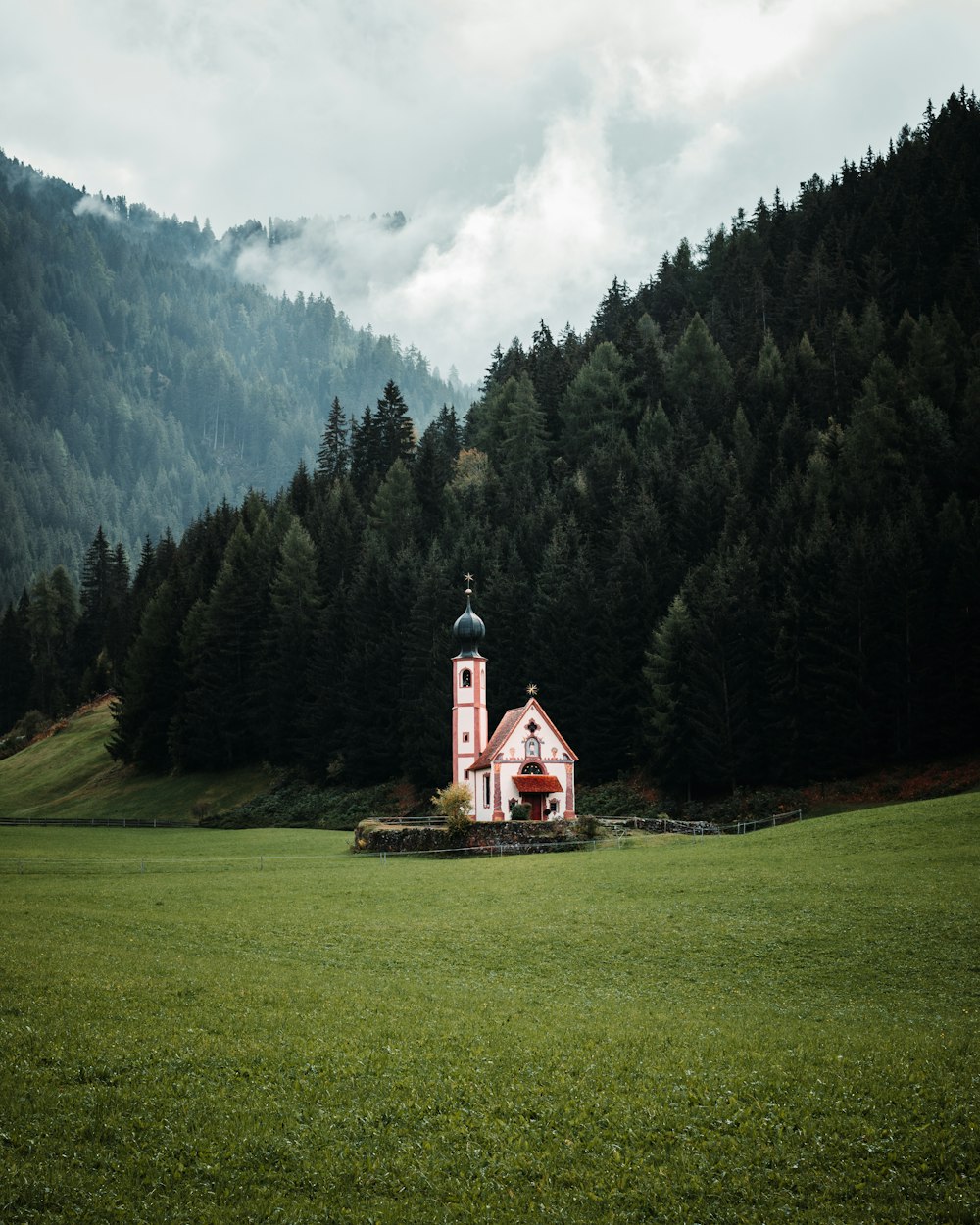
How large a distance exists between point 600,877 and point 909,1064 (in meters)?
21.7

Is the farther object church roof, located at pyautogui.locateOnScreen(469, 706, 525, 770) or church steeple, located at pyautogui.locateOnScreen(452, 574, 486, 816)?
church steeple, located at pyautogui.locateOnScreen(452, 574, 486, 816)

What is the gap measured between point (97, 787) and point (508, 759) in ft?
166

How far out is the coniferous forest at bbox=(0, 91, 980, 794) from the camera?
5862 cm

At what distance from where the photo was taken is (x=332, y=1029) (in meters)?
16.0

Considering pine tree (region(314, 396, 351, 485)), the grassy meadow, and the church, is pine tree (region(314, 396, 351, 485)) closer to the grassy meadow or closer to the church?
the church

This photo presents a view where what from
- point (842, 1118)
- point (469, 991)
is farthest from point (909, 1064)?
point (469, 991)

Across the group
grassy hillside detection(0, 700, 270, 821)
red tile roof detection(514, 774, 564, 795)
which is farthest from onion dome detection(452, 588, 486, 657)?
grassy hillside detection(0, 700, 270, 821)

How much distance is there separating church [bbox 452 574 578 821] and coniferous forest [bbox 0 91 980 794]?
8100 millimetres

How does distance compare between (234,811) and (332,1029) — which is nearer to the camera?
(332,1029)

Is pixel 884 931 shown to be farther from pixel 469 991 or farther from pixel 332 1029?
pixel 332 1029

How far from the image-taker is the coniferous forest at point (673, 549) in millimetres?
58625

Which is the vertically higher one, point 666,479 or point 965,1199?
point 666,479

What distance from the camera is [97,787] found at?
3580 inches

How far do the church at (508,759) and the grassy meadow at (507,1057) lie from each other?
26.4 meters
